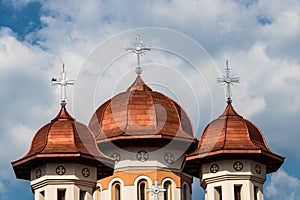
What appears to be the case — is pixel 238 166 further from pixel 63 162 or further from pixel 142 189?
pixel 63 162

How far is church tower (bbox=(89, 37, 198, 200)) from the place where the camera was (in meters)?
44.8

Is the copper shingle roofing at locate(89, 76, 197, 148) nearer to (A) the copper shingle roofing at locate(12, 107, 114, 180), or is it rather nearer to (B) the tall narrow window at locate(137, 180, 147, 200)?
(B) the tall narrow window at locate(137, 180, 147, 200)

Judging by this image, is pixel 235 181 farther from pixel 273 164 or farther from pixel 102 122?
pixel 102 122

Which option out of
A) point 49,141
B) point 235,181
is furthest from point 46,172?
point 235,181

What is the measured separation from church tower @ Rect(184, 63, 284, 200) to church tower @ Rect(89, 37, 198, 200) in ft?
9.79

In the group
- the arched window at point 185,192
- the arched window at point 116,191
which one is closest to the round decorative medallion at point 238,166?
the arched window at point 185,192

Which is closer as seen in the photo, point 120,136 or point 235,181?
point 235,181

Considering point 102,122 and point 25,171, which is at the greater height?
point 102,122

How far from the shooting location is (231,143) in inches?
1618

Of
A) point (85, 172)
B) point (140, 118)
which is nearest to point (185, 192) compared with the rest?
point (140, 118)

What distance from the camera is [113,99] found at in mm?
47250

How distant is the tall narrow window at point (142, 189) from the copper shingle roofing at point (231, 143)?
114 inches

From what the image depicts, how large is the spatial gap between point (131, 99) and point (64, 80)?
4.27m

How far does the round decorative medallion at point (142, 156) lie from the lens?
1773 inches
